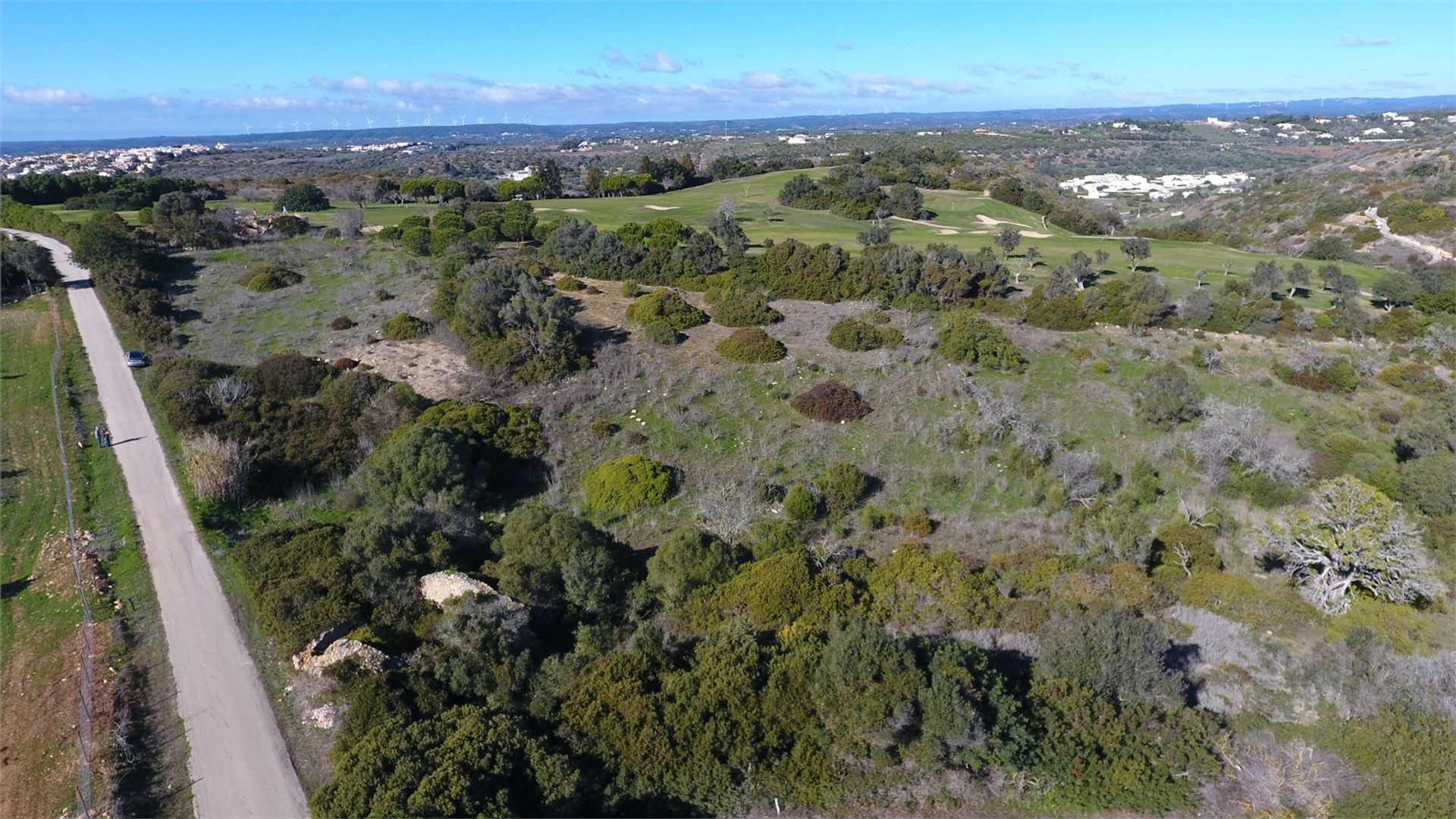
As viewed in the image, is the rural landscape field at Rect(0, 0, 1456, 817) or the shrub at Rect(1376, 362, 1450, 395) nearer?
the rural landscape field at Rect(0, 0, 1456, 817)

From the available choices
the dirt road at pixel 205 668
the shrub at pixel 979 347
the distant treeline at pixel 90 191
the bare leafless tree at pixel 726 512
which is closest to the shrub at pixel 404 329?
the dirt road at pixel 205 668

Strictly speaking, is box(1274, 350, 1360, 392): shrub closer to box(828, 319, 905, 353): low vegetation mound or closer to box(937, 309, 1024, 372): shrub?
box(937, 309, 1024, 372): shrub

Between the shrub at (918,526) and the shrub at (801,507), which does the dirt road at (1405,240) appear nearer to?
the shrub at (918,526)

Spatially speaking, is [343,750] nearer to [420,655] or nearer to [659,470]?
[420,655]

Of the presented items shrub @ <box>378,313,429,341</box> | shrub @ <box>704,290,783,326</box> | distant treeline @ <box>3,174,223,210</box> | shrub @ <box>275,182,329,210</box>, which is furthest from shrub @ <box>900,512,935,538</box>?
distant treeline @ <box>3,174,223,210</box>

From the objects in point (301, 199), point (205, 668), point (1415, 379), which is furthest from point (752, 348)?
point (301, 199)

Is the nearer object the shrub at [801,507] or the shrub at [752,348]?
the shrub at [801,507]

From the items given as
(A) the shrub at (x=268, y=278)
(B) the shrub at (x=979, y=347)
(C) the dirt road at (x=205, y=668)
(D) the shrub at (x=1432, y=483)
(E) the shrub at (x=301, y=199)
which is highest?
(E) the shrub at (x=301, y=199)

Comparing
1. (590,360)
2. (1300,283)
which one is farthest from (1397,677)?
(1300,283)
